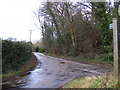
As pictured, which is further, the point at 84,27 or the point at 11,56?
the point at 84,27

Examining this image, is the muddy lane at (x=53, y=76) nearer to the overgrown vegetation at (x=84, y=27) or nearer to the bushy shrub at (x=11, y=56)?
the bushy shrub at (x=11, y=56)

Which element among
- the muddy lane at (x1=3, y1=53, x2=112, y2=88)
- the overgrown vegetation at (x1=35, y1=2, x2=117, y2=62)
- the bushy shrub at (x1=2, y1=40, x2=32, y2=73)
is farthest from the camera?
the overgrown vegetation at (x1=35, y1=2, x2=117, y2=62)

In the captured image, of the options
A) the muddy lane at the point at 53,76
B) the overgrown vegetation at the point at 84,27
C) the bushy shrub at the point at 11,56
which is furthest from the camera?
the overgrown vegetation at the point at 84,27

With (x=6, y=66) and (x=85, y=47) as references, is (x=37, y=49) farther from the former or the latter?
(x=6, y=66)

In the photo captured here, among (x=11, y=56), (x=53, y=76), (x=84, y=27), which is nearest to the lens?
(x=53, y=76)

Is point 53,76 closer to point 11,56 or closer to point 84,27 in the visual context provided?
point 11,56

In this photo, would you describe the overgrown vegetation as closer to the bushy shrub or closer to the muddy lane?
the muddy lane

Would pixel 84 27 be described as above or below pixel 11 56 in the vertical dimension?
above

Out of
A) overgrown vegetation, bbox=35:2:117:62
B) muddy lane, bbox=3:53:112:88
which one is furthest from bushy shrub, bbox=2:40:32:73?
overgrown vegetation, bbox=35:2:117:62

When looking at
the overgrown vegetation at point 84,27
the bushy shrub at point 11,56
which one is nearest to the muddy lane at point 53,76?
Result: the bushy shrub at point 11,56

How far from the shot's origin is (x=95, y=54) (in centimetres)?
1905

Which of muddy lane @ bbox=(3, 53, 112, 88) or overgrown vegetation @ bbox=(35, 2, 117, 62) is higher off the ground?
overgrown vegetation @ bbox=(35, 2, 117, 62)

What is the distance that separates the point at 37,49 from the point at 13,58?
166 ft

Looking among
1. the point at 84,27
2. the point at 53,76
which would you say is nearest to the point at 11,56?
the point at 53,76
